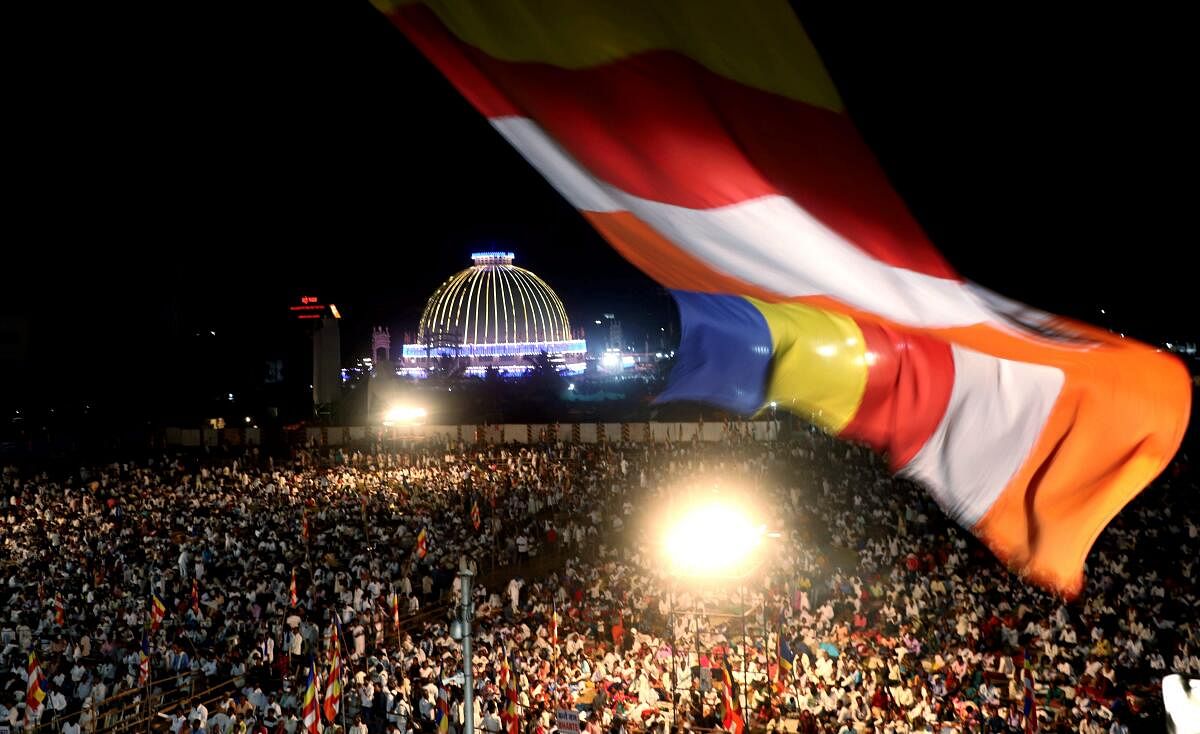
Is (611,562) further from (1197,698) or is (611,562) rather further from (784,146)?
(784,146)

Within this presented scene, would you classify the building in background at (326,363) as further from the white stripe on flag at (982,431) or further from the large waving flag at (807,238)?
the white stripe on flag at (982,431)

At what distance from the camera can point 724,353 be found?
3.64 meters

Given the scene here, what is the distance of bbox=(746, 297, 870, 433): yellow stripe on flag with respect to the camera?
362cm

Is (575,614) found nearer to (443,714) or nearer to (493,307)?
(443,714)

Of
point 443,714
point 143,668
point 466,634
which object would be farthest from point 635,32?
point 143,668

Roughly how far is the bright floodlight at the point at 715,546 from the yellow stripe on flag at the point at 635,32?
46.6 feet

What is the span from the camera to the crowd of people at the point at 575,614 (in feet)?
37.6

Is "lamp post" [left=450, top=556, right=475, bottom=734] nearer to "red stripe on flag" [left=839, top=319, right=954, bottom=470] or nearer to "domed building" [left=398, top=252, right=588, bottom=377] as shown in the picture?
"red stripe on flag" [left=839, top=319, right=954, bottom=470]

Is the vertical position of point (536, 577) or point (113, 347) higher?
point (113, 347)

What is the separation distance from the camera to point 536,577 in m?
19.9

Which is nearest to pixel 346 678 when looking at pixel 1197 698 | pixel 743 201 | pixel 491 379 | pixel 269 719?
pixel 269 719

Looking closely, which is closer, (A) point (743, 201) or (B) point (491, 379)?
(A) point (743, 201)

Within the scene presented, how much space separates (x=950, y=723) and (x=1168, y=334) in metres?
35.5

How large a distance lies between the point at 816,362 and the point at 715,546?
13730 mm
